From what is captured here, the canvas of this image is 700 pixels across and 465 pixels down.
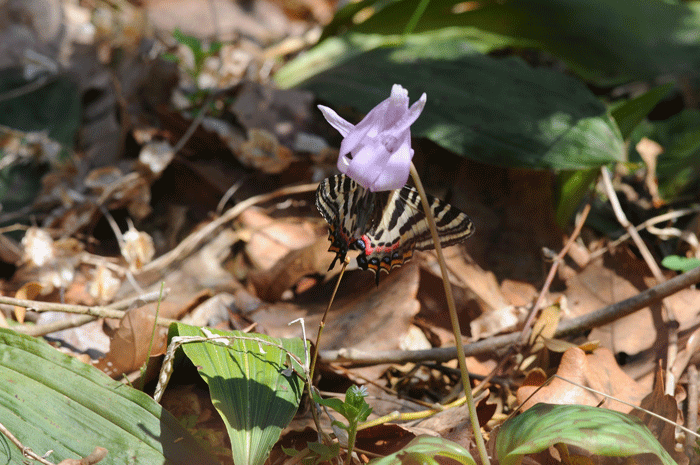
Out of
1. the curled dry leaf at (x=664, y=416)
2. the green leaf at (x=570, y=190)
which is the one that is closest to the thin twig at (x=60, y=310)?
the curled dry leaf at (x=664, y=416)

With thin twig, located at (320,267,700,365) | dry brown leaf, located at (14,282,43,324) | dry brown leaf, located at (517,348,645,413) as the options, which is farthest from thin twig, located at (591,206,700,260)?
dry brown leaf, located at (14,282,43,324)

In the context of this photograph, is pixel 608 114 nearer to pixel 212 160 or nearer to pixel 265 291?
pixel 265 291

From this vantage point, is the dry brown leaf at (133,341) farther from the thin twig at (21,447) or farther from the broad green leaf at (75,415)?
the thin twig at (21,447)

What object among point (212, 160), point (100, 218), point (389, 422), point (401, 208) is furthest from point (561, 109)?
point (100, 218)

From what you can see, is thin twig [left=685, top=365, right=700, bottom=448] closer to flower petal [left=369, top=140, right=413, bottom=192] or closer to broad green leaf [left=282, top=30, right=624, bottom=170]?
broad green leaf [left=282, top=30, right=624, bottom=170]

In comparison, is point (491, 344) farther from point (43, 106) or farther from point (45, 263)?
point (43, 106)

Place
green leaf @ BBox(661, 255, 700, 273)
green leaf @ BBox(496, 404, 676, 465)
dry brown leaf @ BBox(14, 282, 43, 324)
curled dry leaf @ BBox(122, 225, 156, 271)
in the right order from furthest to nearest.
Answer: curled dry leaf @ BBox(122, 225, 156, 271), green leaf @ BBox(661, 255, 700, 273), dry brown leaf @ BBox(14, 282, 43, 324), green leaf @ BBox(496, 404, 676, 465)
